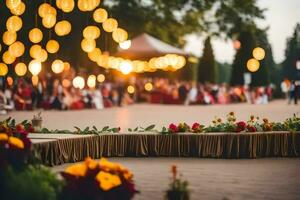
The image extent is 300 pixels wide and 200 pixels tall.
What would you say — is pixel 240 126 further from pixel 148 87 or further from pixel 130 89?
pixel 148 87

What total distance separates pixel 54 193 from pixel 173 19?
2714cm

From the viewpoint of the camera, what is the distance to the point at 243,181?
795cm

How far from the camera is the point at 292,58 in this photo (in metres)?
41.8

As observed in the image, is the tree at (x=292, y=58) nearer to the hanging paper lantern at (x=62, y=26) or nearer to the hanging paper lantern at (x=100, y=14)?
the hanging paper lantern at (x=100, y=14)

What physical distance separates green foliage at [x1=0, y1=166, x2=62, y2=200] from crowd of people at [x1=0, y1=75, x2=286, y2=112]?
44.1 ft

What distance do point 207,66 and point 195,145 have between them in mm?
25553

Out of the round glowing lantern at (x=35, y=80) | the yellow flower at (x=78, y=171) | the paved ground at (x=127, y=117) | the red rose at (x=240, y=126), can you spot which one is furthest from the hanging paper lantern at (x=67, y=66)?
the yellow flower at (x=78, y=171)

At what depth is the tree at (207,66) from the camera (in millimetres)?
35112

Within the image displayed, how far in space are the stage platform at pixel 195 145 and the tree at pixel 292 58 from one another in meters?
28.7

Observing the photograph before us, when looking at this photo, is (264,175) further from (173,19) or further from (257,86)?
(257,86)

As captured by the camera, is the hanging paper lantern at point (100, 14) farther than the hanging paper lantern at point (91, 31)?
No

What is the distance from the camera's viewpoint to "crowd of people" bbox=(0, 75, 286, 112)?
22328 millimetres

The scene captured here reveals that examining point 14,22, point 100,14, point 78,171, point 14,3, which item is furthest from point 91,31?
point 78,171

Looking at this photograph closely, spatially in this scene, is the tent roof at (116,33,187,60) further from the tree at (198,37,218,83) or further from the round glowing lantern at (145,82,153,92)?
the tree at (198,37,218,83)
